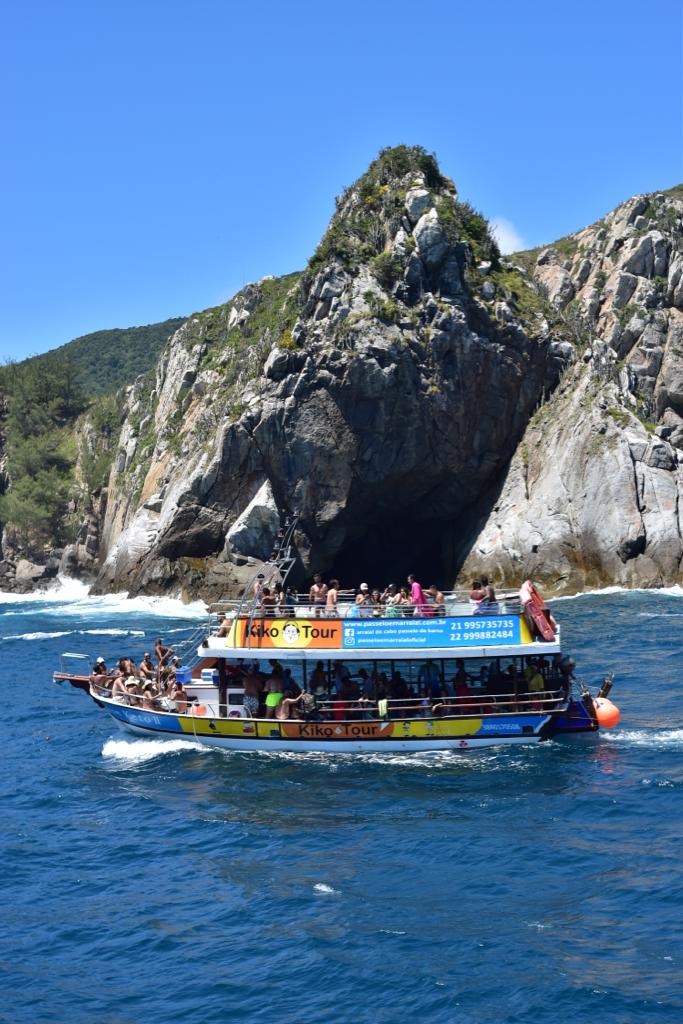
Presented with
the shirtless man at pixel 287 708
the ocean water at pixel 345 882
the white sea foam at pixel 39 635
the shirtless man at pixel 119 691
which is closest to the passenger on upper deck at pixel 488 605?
the ocean water at pixel 345 882

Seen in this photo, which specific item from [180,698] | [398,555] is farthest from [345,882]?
[398,555]

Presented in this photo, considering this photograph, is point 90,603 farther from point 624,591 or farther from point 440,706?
point 440,706

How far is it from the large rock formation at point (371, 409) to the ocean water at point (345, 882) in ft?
103

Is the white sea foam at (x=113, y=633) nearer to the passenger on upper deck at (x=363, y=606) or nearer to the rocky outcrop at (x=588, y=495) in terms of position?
the rocky outcrop at (x=588, y=495)

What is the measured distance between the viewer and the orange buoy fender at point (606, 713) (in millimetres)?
29047

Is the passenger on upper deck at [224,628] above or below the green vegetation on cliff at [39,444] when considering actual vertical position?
below

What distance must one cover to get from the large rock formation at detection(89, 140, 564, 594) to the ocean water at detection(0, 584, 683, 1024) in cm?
3140

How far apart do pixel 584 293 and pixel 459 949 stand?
83153 millimetres

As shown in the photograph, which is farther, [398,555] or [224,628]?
[398,555]

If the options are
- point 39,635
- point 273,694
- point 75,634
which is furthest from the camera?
point 39,635

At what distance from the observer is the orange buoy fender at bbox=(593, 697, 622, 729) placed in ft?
95.3

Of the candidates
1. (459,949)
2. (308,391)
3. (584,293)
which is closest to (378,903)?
(459,949)

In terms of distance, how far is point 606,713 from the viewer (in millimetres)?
29062

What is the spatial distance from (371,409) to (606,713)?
3501cm
